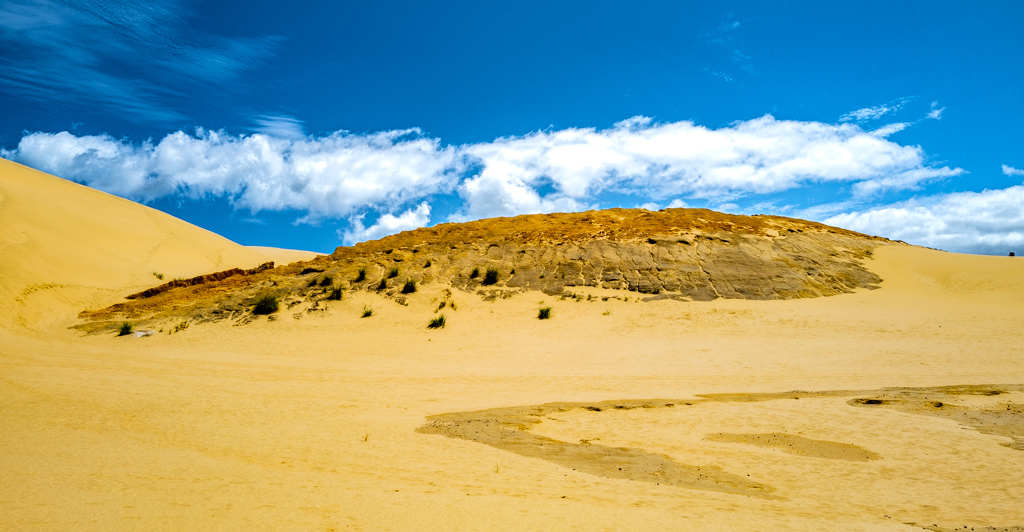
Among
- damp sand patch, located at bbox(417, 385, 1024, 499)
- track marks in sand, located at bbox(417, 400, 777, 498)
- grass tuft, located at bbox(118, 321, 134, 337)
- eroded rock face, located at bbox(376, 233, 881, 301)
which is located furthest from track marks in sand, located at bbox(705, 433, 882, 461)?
grass tuft, located at bbox(118, 321, 134, 337)

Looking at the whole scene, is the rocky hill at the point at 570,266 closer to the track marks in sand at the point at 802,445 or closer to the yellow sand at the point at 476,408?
the yellow sand at the point at 476,408

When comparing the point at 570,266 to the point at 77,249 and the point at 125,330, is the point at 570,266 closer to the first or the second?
the point at 125,330

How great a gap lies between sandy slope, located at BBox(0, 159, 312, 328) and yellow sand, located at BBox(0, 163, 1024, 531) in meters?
0.20

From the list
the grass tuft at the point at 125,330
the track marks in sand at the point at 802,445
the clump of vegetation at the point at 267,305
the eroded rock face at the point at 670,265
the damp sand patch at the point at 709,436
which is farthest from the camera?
the eroded rock face at the point at 670,265

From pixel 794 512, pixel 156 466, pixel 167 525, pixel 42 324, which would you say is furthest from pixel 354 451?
pixel 42 324

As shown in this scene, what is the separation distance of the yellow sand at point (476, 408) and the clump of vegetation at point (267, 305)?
56 cm

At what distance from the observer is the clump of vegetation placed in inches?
872

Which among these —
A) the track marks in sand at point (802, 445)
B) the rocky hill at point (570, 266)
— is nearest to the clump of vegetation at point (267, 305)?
the rocky hill at point (570, 266)

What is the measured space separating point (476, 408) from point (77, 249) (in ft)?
85.1

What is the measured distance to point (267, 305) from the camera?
22.3 metres

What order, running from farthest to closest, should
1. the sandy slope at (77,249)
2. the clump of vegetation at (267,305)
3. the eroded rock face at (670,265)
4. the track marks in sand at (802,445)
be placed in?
the eroded rock face at (670,265)
the clump of vegetation at (267,305)
the sandy slope at (77,249)
the track marks in sand at (802,445)

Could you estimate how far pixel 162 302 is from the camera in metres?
23.3

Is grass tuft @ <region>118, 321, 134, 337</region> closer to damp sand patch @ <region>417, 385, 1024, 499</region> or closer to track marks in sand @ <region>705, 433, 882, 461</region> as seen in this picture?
damp sand patch @ <region>417, 385, 1024, 499</region>

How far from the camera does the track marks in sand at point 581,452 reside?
242 inches
